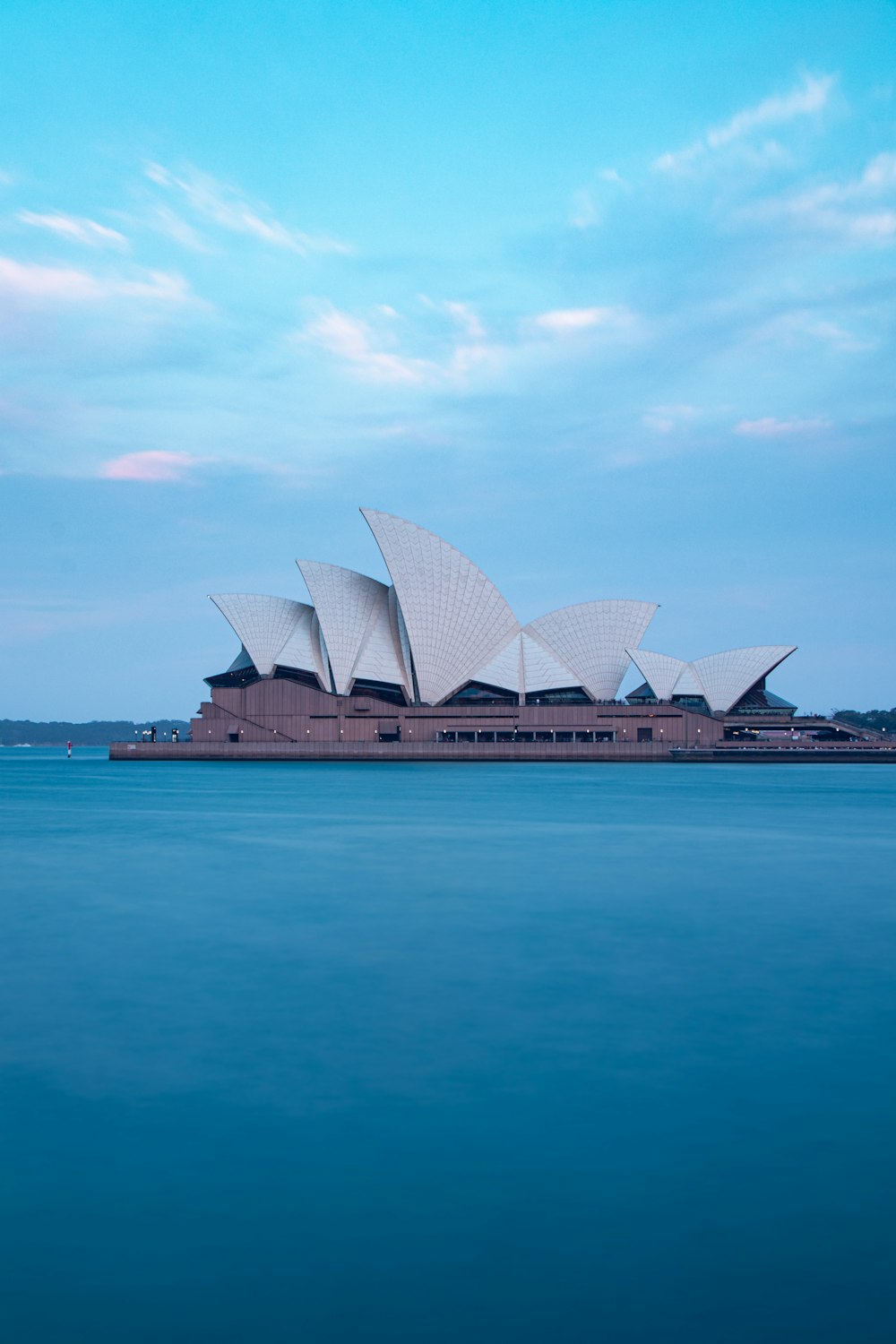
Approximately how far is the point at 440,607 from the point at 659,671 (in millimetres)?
18399

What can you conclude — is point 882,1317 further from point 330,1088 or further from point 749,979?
point 749,979

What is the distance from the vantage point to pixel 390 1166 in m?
5.80

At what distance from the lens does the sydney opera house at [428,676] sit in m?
64.6

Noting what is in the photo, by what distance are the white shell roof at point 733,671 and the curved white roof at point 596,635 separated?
692cm

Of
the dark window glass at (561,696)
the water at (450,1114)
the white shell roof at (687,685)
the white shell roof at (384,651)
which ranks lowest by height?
the water at (450,1114)

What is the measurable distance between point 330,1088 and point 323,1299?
106 inches

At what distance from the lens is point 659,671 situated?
72188 mm

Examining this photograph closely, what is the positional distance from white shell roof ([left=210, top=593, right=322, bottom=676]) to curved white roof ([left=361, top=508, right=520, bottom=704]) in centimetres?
810

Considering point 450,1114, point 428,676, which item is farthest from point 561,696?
point 450,1114

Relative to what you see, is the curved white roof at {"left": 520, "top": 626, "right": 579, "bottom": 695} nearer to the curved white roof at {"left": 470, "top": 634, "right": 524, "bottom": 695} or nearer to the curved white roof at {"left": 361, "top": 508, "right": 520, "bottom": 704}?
the curved white roof at {"left": 470, "top": 634, "right": 524, "bottom": 695}

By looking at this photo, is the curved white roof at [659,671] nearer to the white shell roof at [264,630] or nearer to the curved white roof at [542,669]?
the curved white roof at [542,669]

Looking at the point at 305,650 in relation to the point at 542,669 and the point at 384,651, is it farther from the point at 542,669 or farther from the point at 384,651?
the point at 542,669

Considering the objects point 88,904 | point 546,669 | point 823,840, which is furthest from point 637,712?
point 88,904

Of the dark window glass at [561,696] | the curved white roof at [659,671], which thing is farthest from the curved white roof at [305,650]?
the curved white roof at [659,671]
